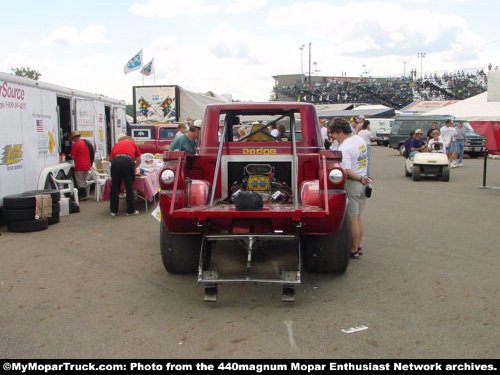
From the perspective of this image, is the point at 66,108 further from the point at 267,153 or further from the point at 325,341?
the point at 325,341

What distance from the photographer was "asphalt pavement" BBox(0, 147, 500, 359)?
399 cm

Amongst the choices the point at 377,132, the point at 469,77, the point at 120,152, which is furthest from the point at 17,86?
the point at 469,77

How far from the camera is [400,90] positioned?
249 feet

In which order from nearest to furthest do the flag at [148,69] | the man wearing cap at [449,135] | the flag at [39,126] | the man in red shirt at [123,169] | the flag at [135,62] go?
the man in red shirt at [123,169] → the flag at [39,126] → the man wearing cap at [449,135] → the flag at [135,62] → the flag at [148,69]

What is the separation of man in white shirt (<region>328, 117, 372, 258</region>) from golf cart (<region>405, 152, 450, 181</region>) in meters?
9.46

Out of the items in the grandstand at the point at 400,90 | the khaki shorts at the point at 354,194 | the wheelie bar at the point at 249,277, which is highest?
the grandstand at the point at 400,90

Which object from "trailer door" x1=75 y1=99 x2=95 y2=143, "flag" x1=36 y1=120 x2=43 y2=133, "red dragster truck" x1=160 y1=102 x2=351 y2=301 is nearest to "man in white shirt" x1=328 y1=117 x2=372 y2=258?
"red dragster truck" x1=160 y1=102 x2=351 y2=301

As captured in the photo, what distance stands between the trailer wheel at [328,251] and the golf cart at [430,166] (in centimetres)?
1030

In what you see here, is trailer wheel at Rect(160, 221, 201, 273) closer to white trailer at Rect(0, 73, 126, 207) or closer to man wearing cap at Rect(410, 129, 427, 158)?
white trailer at Rect(0, 73, 126, 207)

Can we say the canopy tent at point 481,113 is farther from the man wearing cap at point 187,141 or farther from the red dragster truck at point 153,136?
the man wearing cap at point 187,141

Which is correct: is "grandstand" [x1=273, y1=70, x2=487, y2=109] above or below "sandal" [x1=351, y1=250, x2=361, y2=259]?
above

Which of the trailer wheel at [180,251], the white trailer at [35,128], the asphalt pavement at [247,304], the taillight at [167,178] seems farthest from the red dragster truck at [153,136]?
the taillight at [167,178]

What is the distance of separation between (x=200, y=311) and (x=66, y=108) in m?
9.40
